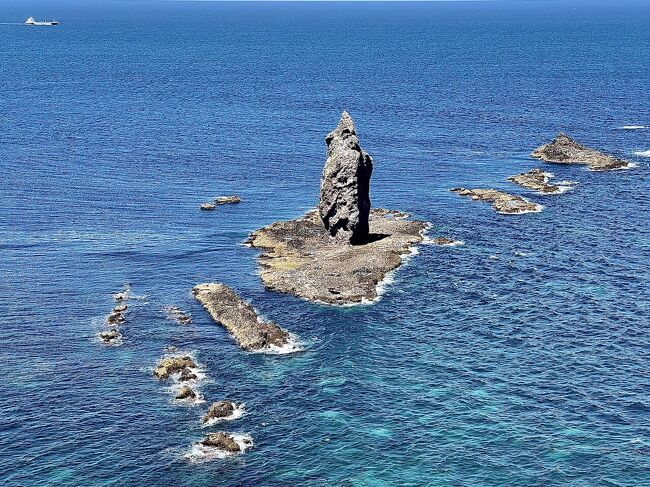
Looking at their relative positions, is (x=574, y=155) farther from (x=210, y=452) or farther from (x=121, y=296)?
(x=210, y=452)

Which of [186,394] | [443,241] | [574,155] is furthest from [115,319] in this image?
[574,155]

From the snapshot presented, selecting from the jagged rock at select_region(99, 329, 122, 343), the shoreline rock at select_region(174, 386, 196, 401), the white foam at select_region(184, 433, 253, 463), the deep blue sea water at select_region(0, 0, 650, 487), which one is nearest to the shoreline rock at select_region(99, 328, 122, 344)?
the jagged rock at select_region(99, 329, 122, 343)

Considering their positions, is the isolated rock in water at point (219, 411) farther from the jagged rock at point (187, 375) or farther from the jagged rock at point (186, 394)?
the jagged rock at point (187, 375)

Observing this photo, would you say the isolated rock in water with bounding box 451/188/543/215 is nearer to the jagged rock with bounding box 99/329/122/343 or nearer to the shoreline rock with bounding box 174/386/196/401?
the jagged rock with bounding box 99/329/122/343

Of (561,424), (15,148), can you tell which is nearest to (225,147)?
(15,148)

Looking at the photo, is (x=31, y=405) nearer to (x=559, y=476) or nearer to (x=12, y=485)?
(x=12, y=485)

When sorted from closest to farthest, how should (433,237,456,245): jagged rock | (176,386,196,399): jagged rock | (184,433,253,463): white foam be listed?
(184,433,253,463): white foam, (176,386,196,399): jagged rock, (433,237,456,245): jagged rock

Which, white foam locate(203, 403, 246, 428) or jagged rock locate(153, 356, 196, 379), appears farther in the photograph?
jagged rock locate(153, 356, 196, 379)
